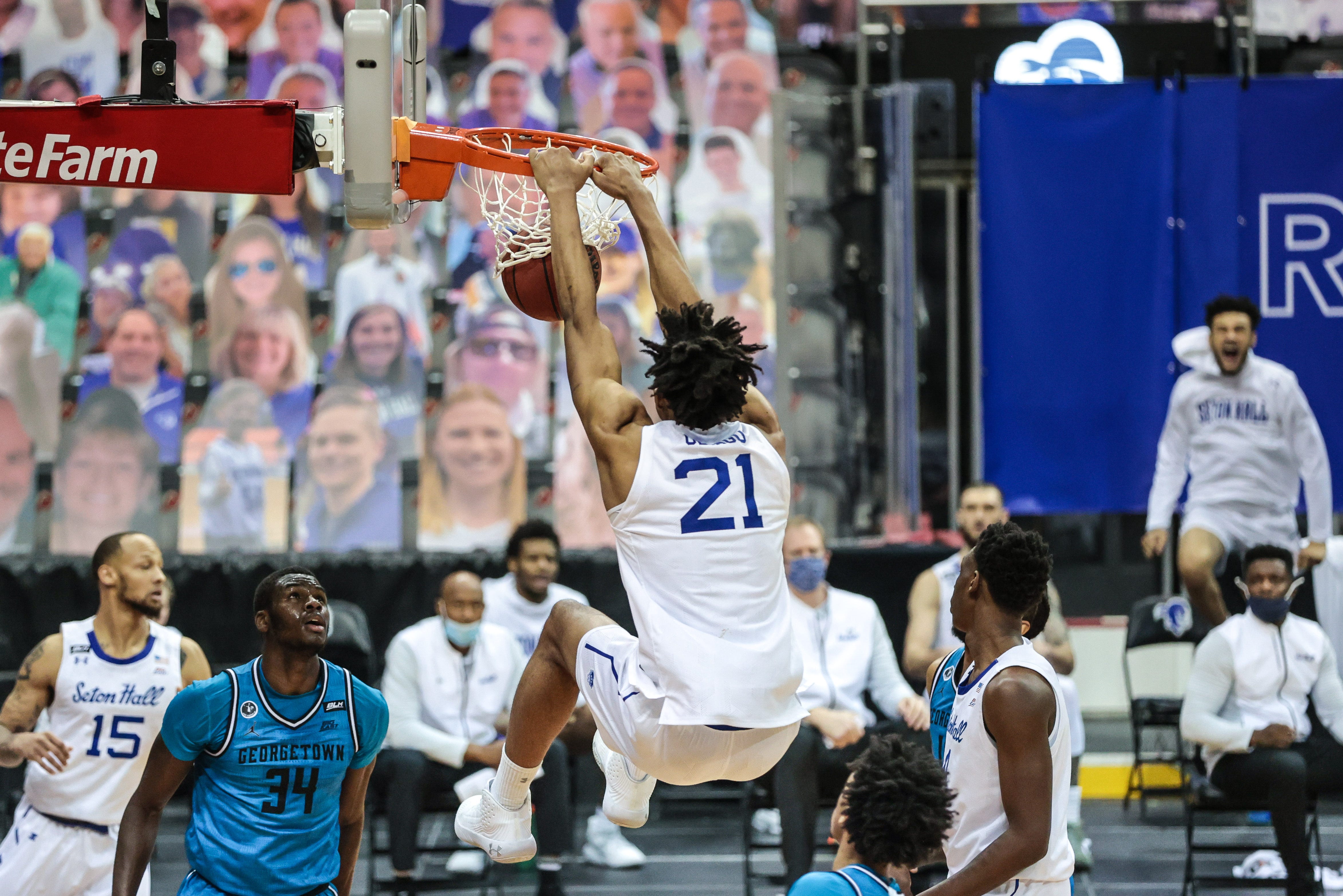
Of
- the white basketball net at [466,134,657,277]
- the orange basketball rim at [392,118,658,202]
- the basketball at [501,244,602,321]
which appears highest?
the orange basketball rim at [392,118,658,202]

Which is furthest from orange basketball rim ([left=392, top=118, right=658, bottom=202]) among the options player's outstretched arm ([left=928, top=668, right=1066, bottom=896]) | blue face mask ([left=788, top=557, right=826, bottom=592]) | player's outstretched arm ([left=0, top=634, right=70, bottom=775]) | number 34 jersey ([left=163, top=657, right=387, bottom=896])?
blue face mask ([left=788, top=557, right=826, bottom=592])

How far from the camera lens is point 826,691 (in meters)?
7.95

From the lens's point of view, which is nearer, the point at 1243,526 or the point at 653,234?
the point at 653,234

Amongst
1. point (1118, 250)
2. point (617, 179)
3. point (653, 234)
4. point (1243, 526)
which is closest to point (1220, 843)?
point (1243, 526)

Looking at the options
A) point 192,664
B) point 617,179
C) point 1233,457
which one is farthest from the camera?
point 1233,457

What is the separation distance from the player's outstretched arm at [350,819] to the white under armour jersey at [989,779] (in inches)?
76.4

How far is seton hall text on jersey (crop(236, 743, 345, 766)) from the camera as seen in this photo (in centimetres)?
507

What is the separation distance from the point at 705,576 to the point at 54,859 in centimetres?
345

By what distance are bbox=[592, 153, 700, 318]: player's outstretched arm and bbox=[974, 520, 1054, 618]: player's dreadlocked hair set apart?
41.0 inches

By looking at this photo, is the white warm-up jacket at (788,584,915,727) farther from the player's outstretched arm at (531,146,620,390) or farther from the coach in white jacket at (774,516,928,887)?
the player's outstretched arm at (531,146,620,390)

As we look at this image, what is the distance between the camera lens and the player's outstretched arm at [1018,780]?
166 inches

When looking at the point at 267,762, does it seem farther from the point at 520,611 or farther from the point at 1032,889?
the point at 520,611

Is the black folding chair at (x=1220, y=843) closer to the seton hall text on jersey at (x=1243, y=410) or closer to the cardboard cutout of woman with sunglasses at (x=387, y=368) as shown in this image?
the seton hall text on jersey at (x=1243, y=410)

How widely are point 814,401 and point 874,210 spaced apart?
4.09 feet
